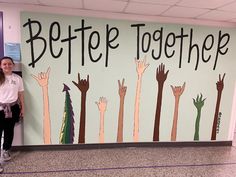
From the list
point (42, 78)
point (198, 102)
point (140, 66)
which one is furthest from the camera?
point (198, 102)

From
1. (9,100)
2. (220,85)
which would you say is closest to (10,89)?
(9,100)

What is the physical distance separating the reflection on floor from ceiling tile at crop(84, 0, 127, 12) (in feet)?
7.07

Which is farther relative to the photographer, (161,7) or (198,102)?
(198,102)

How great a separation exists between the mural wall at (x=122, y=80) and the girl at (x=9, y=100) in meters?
0.15

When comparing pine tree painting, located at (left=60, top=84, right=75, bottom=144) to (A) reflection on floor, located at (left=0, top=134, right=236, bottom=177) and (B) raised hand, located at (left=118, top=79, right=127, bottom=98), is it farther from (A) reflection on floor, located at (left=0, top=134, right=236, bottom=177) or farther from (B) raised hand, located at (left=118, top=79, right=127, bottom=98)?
(B) raised hand, located at (left=118, top=79, right=127, bottom=98)

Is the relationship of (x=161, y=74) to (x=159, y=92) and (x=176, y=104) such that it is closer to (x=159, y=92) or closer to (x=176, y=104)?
(x=159, y=92)

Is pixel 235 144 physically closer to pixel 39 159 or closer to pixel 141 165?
pixel 141 165

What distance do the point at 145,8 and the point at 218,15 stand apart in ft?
3.54

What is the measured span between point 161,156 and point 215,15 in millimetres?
2238

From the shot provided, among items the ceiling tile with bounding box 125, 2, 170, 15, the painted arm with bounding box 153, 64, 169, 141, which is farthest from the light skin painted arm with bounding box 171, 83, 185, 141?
the ceiling tile with bounding box 125, 2, 170, 15

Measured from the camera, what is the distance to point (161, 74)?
341cm

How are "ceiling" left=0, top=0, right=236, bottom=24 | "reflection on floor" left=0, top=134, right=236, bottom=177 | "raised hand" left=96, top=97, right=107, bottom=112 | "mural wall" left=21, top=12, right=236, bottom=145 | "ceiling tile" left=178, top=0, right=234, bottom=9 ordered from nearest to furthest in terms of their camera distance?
"ceiling tile" left=178, top=0, right=234, bottom=9, "ceiling" left=0, top=0, right=236, bottom=24, "reflection on floor" left=0, top=134, right=236, bottom=177, "mural wall" left=21, top=12, right=236, bottom=145, "raised hand" left=96, top=97, right=107, bottom=112

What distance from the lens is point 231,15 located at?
9.71 ft

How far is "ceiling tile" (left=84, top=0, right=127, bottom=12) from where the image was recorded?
2609 millimetres
